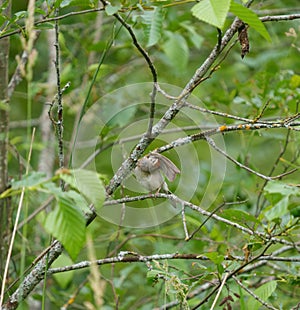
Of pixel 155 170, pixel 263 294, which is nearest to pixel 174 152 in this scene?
pixel 155 170

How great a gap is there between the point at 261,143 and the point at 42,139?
4.53 ft

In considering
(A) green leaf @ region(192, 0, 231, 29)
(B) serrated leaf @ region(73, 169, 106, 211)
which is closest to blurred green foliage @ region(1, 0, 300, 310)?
(B) serrated leaf @ region(73, 169, 106, 211)

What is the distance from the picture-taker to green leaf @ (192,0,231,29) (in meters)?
1.14

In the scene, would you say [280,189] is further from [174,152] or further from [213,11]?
[174,152]

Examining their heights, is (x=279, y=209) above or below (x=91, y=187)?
below

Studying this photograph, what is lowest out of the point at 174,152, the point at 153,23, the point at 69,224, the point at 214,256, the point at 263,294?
the point at 263,294

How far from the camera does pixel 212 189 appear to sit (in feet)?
8.79

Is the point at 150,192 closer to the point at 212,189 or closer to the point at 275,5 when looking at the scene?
the point at 212,189

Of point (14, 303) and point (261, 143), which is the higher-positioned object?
point (14, 303)

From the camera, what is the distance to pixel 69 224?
1.11 metres

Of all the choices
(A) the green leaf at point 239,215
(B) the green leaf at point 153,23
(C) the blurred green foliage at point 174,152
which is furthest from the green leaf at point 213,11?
(A) the green leaf at point 239,215

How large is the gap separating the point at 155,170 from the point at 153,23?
37 centimetres

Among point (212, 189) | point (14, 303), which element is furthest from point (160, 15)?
point (212, 189)

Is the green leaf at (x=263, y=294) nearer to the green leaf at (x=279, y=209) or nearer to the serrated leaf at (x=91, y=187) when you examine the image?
the green leaf at (x=279, y=209)
